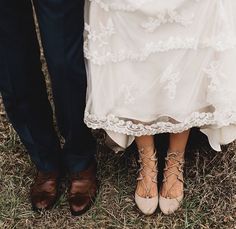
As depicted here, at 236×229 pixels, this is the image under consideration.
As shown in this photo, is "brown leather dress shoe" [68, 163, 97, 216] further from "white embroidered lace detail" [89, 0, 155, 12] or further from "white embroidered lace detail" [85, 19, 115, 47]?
"white embroidered lace detail" [89, 0, 155, 12]

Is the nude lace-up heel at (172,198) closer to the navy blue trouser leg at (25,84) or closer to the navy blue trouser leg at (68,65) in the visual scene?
the navy blue trouser leg at (68,65)

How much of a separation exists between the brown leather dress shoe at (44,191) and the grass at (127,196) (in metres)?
0.04

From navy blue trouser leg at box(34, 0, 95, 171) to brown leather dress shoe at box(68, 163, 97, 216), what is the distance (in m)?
0.10

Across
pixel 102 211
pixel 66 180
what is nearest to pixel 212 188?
pixel 102 211

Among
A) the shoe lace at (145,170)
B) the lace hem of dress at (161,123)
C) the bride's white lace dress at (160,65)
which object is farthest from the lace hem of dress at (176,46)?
the shoe lace at (145,170)

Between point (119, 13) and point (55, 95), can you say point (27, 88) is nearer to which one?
point (55, 95)

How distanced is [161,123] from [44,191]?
0.68 metres

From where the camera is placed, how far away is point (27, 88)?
2383mm

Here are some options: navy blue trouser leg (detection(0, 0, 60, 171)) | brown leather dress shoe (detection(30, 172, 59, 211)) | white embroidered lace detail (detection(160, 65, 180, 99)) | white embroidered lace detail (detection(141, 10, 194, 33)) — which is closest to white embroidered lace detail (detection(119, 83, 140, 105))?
white embroidered lace detail (detection(160, 65, 180, 99))

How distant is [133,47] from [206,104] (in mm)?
386

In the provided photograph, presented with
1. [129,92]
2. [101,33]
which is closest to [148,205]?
[129,92]

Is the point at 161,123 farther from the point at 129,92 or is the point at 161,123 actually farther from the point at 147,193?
the point at 147,193

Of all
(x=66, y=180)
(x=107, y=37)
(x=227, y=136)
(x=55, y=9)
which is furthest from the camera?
(x=66, y=180)

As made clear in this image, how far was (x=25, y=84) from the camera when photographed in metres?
2.36
